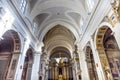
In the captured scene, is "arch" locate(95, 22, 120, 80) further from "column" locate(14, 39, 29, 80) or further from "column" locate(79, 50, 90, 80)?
"column" locate(14, 39, 29, 80)

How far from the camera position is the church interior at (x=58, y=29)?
20.6 ft

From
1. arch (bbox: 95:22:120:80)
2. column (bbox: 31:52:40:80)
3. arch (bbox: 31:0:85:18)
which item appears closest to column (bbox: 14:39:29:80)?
column (bbox: 31:52:40:80)

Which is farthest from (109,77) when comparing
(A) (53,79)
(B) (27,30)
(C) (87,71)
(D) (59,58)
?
(D) (59,58)

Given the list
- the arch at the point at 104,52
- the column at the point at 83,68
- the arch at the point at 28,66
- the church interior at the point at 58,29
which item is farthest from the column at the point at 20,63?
the column at the point at 83,68

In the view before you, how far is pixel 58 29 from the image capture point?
1670cm

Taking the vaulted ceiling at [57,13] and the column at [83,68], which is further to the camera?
the column at [83,68]

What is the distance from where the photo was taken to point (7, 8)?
6059 mm

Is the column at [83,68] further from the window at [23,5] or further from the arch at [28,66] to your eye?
the window at [23,5]

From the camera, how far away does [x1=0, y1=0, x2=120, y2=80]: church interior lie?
20.6 feet

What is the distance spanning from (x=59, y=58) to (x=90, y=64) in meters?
15.0

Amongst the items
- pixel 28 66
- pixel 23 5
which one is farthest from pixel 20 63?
pixel 23 5

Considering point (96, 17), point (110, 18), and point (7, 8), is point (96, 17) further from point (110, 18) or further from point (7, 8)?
point (7, 8)

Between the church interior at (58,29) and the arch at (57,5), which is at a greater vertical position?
the arch at (57,5)

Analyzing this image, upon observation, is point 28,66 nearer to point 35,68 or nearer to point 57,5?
point 35,68
